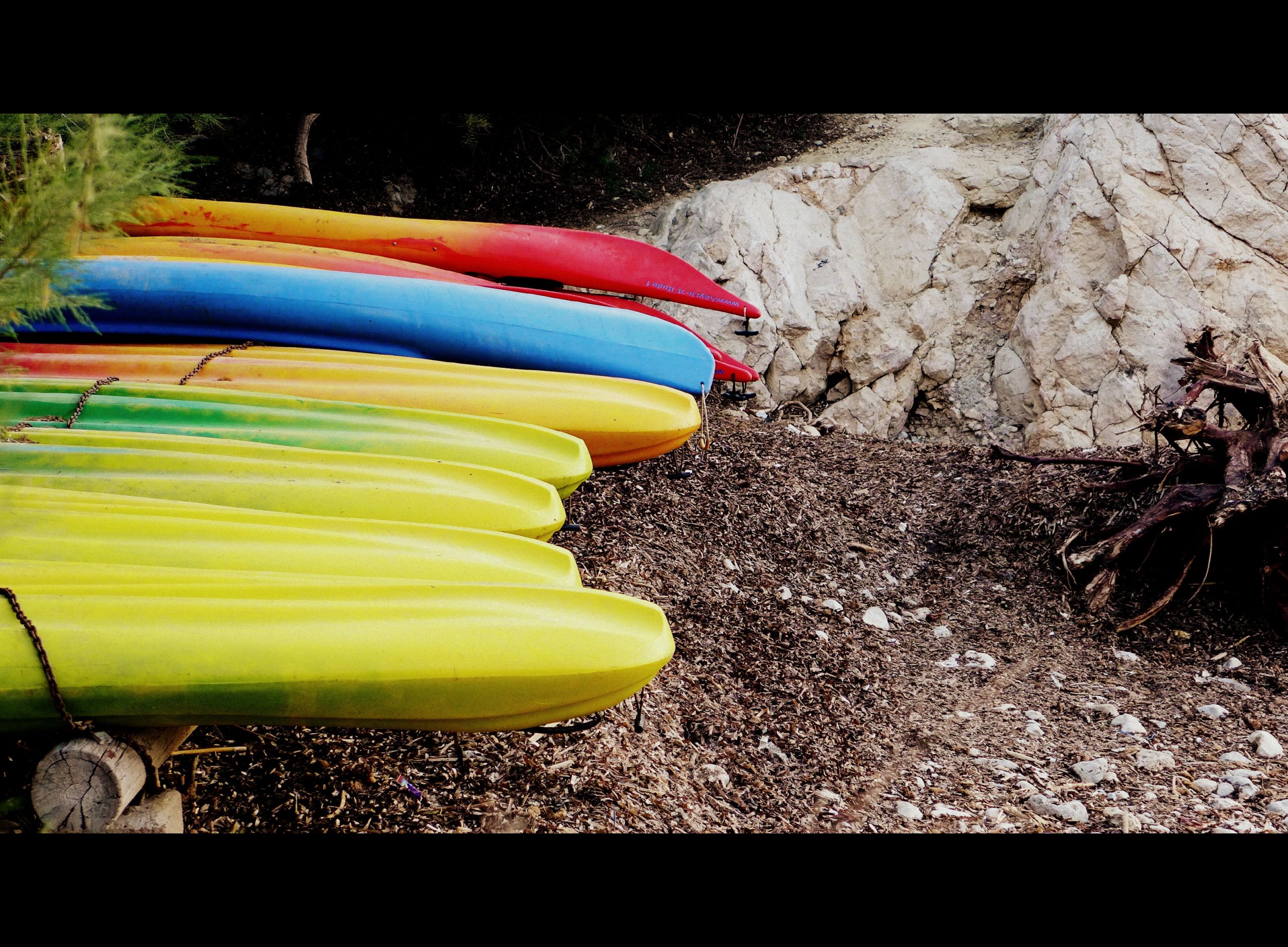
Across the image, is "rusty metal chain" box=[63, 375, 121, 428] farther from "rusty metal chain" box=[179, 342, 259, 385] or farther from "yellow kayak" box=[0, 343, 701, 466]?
"rusty metal chain" box=[179, 342, 259, 385]

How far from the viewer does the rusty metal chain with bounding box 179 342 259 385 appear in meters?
2.99

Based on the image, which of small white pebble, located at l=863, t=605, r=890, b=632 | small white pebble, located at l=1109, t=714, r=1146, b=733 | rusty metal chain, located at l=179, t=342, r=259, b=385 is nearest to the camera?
small white pebble, located at l=1109, t=714, r=1146, b=733

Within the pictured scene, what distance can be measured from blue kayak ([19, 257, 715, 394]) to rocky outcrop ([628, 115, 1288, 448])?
2.02 m

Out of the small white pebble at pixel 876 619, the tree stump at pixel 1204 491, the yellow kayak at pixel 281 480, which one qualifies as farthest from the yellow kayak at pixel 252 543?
the tree stump at pixel 1204 491

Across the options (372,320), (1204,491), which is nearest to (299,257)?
(372,320)

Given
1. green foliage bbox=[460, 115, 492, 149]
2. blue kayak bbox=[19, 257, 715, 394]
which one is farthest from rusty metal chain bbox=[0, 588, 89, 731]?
green foliage bbox=[460, 115, 492, 149]

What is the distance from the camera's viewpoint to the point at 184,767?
2.05 m

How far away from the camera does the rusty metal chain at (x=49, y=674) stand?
1.58 metres

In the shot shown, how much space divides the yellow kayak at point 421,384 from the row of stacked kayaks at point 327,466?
0.01m

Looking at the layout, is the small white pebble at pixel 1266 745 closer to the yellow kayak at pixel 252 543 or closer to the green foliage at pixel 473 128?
the yellow kayak at pixel 252 543
